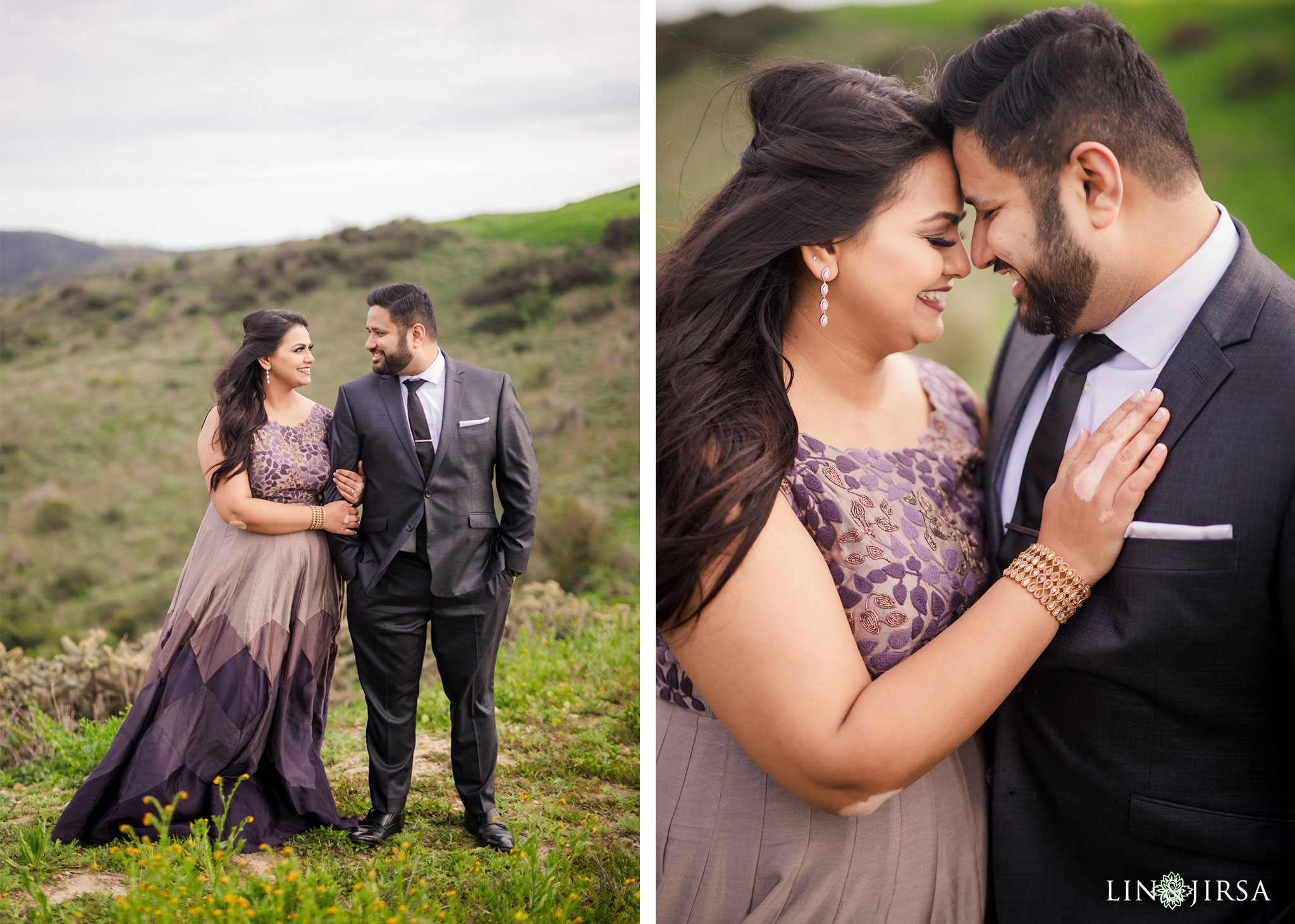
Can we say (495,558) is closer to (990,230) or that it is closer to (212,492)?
(212,492)

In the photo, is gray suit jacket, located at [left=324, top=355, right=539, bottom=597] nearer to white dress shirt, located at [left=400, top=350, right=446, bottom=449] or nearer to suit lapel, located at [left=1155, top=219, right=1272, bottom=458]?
white dress shirt, located at [left=400, top=350, right=446, bottom=449]

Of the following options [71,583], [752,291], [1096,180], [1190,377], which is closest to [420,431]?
[752,291]

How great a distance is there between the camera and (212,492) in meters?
2.65

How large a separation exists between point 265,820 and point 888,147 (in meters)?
2.68

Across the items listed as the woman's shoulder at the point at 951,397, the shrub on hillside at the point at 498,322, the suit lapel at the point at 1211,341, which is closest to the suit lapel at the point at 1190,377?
the suit lapel at the point at 1211,341

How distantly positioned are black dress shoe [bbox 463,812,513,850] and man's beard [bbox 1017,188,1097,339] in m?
2.29

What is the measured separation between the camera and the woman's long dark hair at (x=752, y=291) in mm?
1974

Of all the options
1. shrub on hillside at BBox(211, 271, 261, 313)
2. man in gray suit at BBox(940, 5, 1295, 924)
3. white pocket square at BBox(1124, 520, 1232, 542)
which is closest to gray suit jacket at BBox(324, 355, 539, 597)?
man in gray suit at BBox(940, 5, 1295, 924)

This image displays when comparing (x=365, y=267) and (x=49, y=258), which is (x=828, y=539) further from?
(x=365, y=267)

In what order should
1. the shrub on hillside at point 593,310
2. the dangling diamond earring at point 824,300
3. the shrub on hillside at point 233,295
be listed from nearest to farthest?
the dangling diamond earring at point 824,300, the shrub on hillside at point 233,295, the shrub on hillside at point 593,310

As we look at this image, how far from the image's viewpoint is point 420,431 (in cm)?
271

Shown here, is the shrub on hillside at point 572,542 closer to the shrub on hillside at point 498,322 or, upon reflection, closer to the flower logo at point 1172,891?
the shrub on hillside at point 498,322

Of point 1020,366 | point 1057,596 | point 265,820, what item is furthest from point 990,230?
point 265,820

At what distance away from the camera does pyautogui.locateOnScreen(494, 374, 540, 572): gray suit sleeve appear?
9.31ft
